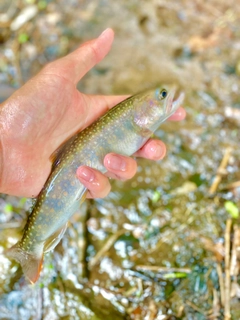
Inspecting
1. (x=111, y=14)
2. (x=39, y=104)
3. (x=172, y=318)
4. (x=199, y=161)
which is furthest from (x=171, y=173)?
(x=111, y=14)

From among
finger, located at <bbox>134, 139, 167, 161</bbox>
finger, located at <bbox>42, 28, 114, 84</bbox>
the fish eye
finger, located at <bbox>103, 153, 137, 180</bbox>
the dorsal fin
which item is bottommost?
finger, located at <bbox>134, 139, 167, 161</bbox>

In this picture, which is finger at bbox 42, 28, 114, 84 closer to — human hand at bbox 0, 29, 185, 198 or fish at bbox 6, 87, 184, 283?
human hand at bbox 0, 29, 185, 198

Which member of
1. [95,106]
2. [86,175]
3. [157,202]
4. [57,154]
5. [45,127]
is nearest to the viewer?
[86,175]

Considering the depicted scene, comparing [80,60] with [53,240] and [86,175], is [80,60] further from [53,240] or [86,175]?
[53,240]

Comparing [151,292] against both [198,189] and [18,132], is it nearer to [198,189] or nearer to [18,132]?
[198,189]

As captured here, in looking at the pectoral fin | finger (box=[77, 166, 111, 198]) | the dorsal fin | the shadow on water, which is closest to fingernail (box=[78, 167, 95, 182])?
finger (box=[77, 166, 111, 198])

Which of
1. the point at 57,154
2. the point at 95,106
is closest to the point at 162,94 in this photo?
the point at 95,106
